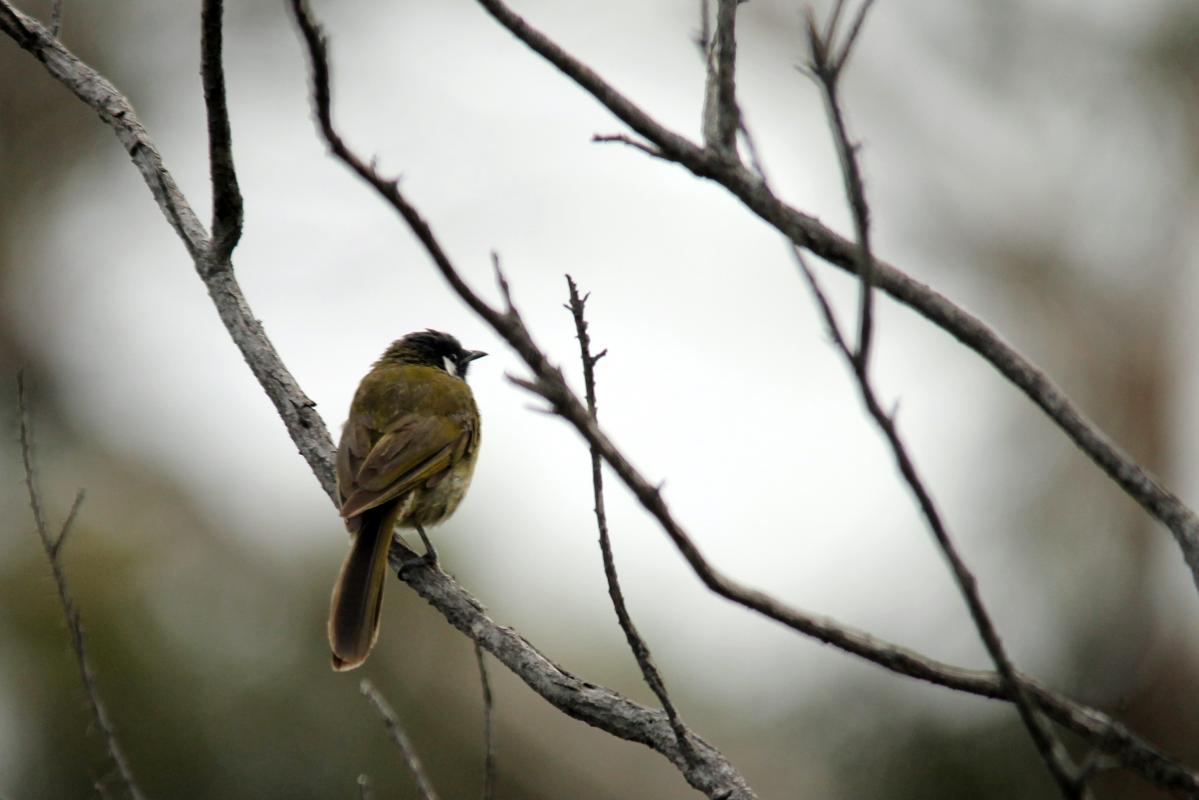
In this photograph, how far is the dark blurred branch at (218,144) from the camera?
2.88 meters

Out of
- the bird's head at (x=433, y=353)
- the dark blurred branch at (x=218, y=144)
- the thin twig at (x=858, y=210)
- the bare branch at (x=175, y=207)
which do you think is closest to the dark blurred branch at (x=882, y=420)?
the thin twig at (x=858, y=210)

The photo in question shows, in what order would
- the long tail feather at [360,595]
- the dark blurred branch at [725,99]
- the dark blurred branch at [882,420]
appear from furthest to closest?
1. the long tail feather at [360,595]
2. the dark blurred branch at [725,99]
3. the dark blurred branch at [882,420]

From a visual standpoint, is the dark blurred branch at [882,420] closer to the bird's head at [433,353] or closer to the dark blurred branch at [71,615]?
the dark blurred branch at [71,615]

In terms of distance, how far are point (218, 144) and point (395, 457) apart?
1.73 meters

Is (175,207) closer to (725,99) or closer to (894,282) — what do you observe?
(725,99)

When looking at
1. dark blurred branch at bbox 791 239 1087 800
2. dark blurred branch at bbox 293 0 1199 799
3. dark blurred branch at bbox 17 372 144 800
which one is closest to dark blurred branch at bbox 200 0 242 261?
dark blurred branch at bbox 17 372 144 800

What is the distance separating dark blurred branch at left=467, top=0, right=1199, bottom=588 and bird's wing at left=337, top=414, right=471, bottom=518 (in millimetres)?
2302

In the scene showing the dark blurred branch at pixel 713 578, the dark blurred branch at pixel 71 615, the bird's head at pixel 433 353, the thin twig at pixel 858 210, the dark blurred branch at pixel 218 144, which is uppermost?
the bird's head at pixel 433 353

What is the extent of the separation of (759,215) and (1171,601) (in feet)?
30.6

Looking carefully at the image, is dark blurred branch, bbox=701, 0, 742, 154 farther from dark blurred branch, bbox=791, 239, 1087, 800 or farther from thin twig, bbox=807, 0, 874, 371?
dark blurred branch, bbox=791, 239, 1087, 800

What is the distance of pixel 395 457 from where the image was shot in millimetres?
4723

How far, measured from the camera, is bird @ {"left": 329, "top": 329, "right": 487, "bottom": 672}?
406cm

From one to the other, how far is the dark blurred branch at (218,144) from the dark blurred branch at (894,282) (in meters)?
0.93

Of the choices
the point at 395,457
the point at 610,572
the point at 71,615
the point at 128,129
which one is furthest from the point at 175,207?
the point at 610,572
